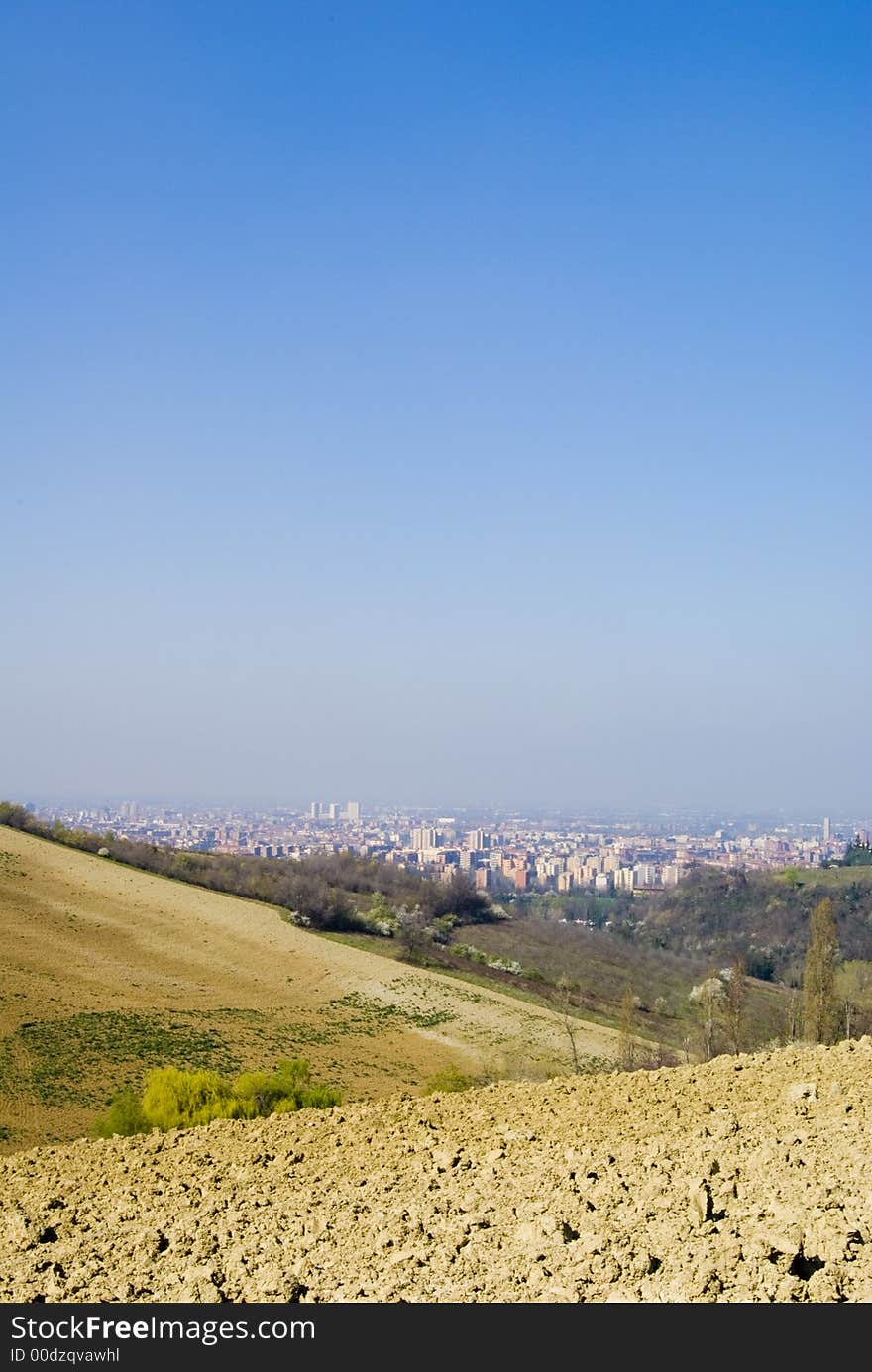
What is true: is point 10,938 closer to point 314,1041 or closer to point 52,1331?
point 314,1041

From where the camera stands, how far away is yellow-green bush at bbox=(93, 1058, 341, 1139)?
50.0 feet

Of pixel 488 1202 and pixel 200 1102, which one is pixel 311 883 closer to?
pixel 200 1102

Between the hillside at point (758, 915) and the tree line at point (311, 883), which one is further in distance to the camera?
the hillside at point (758, 915)

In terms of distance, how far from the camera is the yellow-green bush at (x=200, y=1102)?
50.0 ft

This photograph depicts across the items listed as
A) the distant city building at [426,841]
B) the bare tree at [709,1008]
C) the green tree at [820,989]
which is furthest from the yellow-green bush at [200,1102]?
the distant city building at [426,841]

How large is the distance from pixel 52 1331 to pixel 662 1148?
15.3 feet

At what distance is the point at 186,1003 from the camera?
39.2 m

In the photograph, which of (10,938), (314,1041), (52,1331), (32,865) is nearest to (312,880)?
(32,865)

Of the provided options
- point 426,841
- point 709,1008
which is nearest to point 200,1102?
point 709,1008

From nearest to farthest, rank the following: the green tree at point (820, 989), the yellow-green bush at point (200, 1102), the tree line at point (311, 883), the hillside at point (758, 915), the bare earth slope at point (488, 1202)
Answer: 1. the bare earth slope at point (488, 1202)
2. the yellow-green bush at point (200, 1102)
3. the green tree at point (820, 989)
4. the tree line at point (311, 883)
5. the hillside at point (758, 915)

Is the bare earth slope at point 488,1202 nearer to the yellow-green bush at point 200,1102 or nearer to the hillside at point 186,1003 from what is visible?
the yellow-green bush at point 200,1102

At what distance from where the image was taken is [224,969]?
1786 inches

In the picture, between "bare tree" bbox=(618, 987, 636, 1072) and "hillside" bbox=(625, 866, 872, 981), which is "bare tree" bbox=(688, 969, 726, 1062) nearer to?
"bare tree" bbox=(618, 987, 636, 1072)

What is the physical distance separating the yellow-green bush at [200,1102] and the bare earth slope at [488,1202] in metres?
4.38
